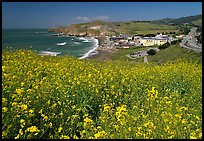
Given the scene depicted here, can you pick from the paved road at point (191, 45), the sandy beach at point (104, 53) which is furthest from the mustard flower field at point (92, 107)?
the sandy beach at point (104, 53)

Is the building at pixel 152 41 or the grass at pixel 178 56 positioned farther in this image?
the building at pixel 152 41

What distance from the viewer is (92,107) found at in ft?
21.3

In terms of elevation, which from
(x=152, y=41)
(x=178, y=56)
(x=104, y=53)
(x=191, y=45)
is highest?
(x=178, y=56)

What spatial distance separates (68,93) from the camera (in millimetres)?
6363

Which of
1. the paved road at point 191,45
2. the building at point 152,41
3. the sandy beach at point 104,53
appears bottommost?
the building at point 152,41

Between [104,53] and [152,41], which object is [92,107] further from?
[152,41]

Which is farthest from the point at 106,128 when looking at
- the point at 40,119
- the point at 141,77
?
the point at 141,77

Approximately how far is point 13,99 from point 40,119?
70 cm

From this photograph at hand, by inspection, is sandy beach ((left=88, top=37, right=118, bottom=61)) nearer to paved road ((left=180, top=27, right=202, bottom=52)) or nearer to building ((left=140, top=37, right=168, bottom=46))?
paved road ((left=180, top=27, right=202, bottom=52))

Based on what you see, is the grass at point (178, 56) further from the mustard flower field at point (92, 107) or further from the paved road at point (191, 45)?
the mustard flower field at point (92, 107)

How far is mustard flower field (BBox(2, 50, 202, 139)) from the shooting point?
15.8 ft

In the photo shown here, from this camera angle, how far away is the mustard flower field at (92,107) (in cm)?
480

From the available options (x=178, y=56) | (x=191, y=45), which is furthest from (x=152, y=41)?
(x=178, y=56)

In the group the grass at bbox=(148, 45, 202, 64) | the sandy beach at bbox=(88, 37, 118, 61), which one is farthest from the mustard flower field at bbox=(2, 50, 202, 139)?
the sandy beach at bbox=(88, 37, 118, 61)
